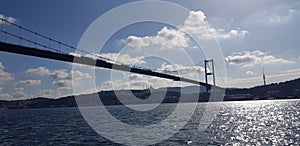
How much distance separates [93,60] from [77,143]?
3296cm

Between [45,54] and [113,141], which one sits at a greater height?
[45,54]

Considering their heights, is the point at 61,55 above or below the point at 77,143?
above

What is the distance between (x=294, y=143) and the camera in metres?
28.4

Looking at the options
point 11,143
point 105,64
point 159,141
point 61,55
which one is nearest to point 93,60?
point 105,64

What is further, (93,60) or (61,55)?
(93,60)

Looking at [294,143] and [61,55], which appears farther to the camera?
[61,55]

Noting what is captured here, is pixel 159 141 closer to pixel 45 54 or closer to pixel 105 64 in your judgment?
pixel 45 54

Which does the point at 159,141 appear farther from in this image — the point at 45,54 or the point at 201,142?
the point at 45,54

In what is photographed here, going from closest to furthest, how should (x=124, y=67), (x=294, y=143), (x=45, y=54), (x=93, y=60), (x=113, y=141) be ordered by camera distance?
(x=294, y=143) → (x=113, y=141) → (x=45, y=54) → (x=93, y=60) → (x=124, y=67)

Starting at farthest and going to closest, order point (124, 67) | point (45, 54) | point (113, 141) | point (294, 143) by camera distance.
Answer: point (124, 67)
point (45, 54)
point (113, 141)
point (294, 143)

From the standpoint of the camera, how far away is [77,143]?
30047mm

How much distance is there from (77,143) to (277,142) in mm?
18686

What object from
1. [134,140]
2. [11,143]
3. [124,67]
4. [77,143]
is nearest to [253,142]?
[134,140]

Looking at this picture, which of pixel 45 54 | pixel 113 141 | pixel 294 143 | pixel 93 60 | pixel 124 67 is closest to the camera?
pixel 294 143
